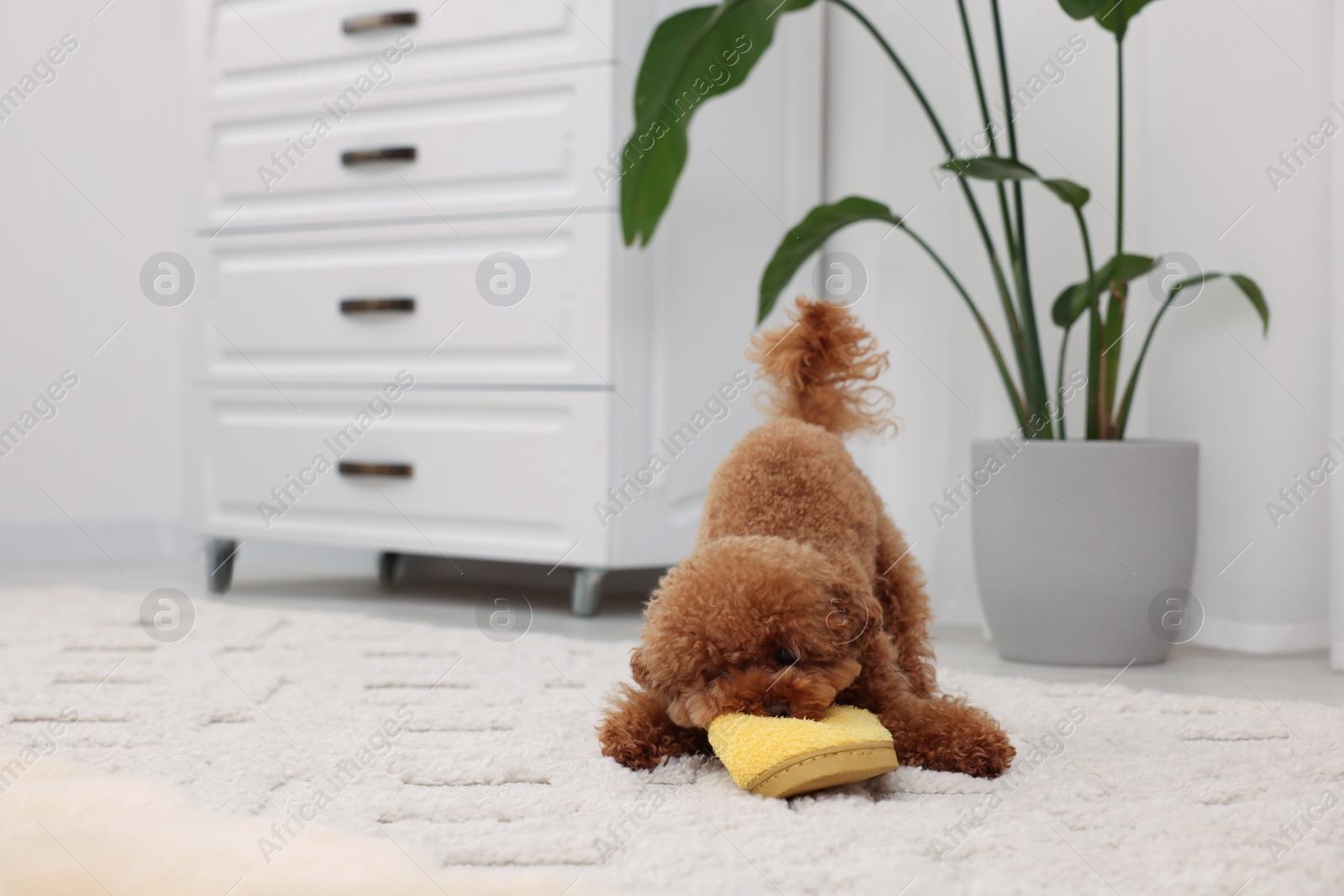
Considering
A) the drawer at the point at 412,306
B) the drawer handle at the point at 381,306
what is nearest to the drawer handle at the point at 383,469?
the drawer at the point at 412,306

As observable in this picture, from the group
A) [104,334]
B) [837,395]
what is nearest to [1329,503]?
[837,395]

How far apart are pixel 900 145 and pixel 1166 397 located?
61 cm

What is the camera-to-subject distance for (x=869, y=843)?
2.52 feet

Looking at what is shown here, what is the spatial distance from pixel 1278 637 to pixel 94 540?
246 cm

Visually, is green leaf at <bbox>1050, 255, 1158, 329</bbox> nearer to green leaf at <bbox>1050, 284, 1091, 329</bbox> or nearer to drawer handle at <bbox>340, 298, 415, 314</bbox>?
green leaf at <bbox>1050, 284, 1091, 329</bbox>

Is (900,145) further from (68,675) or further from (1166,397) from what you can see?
(68,675)

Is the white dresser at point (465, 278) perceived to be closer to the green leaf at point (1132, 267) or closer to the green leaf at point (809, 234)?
the green leaf at point (809, 234)

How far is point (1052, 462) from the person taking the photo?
1527mm

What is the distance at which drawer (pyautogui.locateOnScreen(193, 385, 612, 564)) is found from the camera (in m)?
1.87

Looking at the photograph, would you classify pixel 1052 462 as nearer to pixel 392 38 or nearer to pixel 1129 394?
pixel 1129 394

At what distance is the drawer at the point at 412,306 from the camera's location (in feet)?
6.06

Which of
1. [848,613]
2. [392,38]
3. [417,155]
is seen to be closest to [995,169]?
[848,613]

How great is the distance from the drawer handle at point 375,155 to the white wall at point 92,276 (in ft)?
3.32

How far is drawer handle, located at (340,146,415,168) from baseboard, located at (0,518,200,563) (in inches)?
44.3
